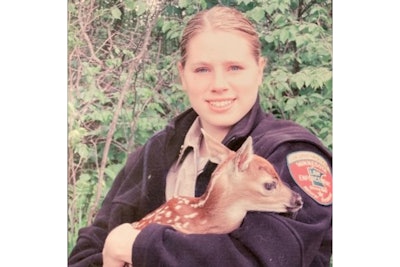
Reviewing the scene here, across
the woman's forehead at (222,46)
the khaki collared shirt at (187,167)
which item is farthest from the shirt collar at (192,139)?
the woman's forehead at (222,46)

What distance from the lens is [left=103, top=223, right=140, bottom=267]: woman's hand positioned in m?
2.33

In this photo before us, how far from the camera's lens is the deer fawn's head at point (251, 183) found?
7.54 feet

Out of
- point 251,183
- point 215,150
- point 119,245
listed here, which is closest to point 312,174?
point 251,183

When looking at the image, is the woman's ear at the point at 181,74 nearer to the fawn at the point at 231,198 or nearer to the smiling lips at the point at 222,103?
the smiling lips at the point at 222,103

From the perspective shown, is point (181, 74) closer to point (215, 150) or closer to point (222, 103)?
point (222, 103)

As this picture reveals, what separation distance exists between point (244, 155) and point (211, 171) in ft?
0.45

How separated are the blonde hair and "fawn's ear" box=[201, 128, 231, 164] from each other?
1.16 ft

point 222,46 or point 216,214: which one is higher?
point 222,46

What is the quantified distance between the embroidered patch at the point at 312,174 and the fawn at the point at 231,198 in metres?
0.06

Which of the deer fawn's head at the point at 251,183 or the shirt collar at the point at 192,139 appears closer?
the deer fawn's head at the point at 251,183

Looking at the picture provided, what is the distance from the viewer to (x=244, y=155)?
2.33 metres

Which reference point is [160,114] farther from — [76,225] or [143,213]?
[76,225]

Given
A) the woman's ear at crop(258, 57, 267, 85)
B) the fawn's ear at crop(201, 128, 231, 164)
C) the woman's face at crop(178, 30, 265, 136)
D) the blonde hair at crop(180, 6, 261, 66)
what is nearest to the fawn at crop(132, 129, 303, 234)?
the fawn's ear at crop(201, 128, 231, 164)

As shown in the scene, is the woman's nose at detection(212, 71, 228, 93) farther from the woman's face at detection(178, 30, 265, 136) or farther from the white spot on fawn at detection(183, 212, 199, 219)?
the white spot on fawn at detection(183, 212, 199, 219)
